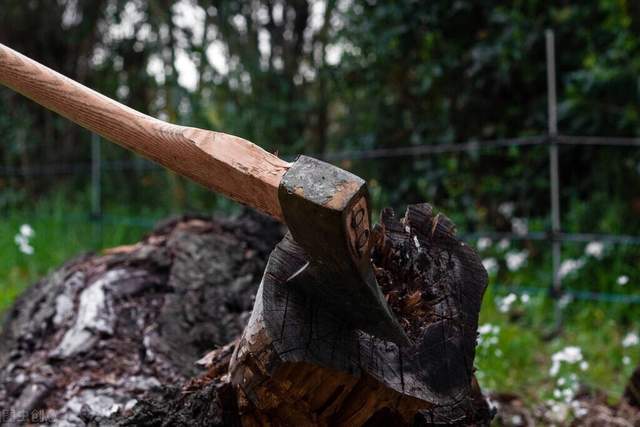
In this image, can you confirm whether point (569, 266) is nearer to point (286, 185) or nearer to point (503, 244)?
point (503, 244)

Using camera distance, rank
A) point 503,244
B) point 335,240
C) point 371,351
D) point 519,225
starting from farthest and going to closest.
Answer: point 519,225 → point 503,244 → point 371,351 → point 335,240

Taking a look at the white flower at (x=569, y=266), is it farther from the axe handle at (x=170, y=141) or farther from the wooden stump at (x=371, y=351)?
the axe handle at (x=170, y=141)

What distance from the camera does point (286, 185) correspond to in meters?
1.21

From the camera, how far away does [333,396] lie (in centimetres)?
142

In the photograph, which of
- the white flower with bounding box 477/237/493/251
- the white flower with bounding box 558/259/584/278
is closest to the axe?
the white flower with bounding box 558/259/584/278

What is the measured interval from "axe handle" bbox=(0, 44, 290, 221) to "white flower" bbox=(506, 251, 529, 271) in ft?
10.8

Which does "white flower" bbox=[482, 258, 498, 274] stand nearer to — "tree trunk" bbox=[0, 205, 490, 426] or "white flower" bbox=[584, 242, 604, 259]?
"white flower" bbox=[584, 242, 604, 259]

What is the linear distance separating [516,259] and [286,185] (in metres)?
3.46

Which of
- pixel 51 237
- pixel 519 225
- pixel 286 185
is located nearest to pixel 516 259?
pixel 519 225

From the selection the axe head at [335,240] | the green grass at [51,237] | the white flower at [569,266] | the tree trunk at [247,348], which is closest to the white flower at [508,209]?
the white flower at [569,266]

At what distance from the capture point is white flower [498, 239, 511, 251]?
4.72m

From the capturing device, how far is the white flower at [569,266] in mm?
4246

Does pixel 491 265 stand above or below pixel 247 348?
above

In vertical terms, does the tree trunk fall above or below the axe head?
below
